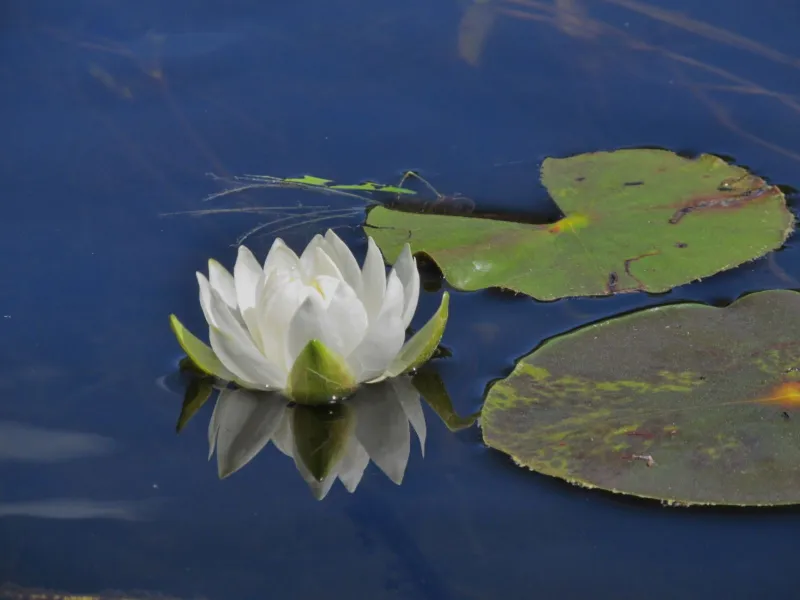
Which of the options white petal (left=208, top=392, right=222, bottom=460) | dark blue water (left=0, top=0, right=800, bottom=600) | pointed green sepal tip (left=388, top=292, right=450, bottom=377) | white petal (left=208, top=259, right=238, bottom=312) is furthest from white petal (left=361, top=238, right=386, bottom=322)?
white petal (left=208, top=392, right=222, bottom=460)

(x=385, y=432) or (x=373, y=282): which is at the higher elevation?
(x=373, y=282)

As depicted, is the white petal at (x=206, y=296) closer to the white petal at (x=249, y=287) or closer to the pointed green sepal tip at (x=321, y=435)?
the white petal at (x=249, y=287)

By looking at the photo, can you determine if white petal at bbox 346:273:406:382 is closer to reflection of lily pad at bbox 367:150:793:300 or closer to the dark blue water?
the dark blue water

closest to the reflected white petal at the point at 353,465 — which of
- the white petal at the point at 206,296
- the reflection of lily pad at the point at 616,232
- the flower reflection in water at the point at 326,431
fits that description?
the flower reflection in water at the point at 326,431

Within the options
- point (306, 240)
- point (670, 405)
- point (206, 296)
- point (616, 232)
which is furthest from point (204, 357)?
point (616, 232)

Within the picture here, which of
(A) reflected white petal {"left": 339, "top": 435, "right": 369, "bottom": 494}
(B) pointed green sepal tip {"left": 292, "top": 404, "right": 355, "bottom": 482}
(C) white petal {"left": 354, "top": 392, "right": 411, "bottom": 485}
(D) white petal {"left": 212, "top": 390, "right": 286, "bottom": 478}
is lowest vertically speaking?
(D) white petal {"left": 212, "top": 390, "right": 286, "bottom": 478}

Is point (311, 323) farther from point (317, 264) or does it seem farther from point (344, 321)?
point (317, 264)
